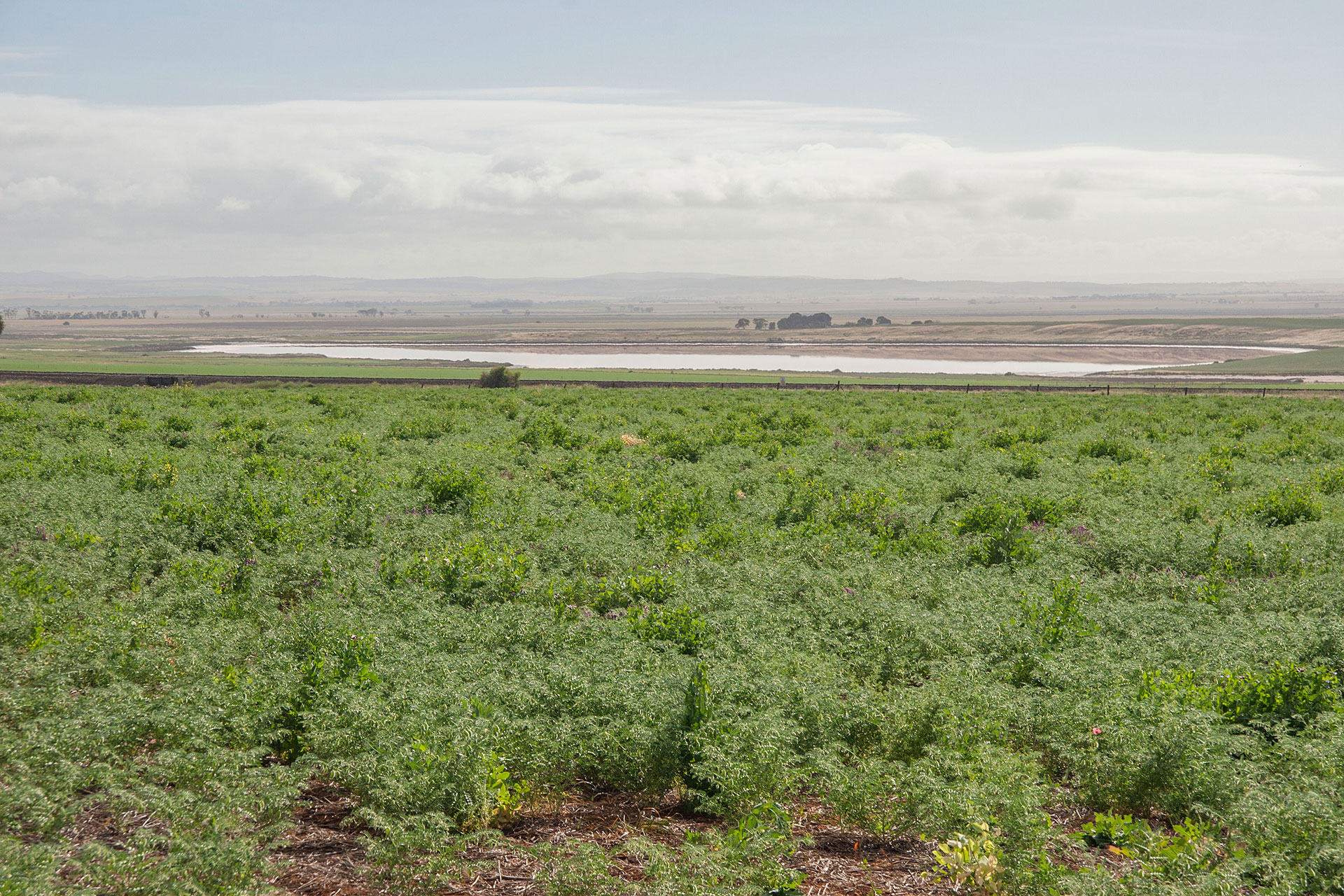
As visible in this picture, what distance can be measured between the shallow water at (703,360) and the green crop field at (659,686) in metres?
78.7

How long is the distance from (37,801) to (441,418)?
2370 cm

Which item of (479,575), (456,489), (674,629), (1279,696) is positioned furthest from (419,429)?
(1279,696)

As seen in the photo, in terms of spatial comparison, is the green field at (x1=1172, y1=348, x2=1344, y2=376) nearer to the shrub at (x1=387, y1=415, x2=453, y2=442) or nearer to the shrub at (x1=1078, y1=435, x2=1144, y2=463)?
the shrub at (x1=1078, y1=435, x2=1144, y2=463)

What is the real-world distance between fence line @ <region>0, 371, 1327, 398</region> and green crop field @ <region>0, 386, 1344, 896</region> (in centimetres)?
4119

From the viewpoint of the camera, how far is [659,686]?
26.3 feet

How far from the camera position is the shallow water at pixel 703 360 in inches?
3971

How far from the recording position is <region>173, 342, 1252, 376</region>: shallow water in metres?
101

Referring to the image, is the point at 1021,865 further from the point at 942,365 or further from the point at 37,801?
the point at 942,365

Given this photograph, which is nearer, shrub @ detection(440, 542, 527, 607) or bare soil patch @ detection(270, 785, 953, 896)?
bare soil patch @ detection(270, 785, 953, 896)

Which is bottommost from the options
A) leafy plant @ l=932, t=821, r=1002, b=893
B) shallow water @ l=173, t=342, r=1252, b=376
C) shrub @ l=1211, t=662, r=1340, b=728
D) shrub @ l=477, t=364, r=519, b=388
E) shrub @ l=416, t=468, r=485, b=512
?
leafy plant @ l=932, t=821, r=1002, b=893

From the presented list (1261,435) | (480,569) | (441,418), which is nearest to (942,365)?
(1261,435)

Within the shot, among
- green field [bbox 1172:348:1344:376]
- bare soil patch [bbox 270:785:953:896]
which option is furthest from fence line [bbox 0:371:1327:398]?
bare soil patch [bbox 270:785:953:896]

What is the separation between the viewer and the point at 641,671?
28.7 feet

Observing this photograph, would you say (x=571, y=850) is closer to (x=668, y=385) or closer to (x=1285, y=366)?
(x=668, y=385)
